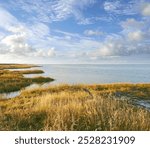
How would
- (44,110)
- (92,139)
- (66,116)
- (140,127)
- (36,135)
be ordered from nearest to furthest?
1. (92,139)
2. (36,135)
3. (140,127)
4. (66,116)
5. (44,110)

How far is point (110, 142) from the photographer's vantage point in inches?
279

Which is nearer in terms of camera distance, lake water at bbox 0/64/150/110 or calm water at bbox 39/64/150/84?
lake water at bbox 0/64/150/110

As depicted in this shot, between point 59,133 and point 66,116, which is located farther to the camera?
point 66,116

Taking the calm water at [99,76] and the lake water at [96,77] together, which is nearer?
the lake water at [96,77]

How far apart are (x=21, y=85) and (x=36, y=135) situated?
29.3 m

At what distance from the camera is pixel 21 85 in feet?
119

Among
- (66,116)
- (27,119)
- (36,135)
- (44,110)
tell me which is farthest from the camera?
(44,110)

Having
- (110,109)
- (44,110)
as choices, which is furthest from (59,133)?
(44,110)

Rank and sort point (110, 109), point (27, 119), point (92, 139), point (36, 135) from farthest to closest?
1. point (27, 119)
2. point (110, 109)
3. point (36, 135)
4. point (92, 139)

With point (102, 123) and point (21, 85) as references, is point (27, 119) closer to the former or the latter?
point (102, 123)

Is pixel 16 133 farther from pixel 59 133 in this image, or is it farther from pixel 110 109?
pixel 110 109

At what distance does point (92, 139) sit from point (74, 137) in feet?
1.42

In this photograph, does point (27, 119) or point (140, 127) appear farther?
point (27, 119)

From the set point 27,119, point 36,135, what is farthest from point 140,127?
point 27,119
